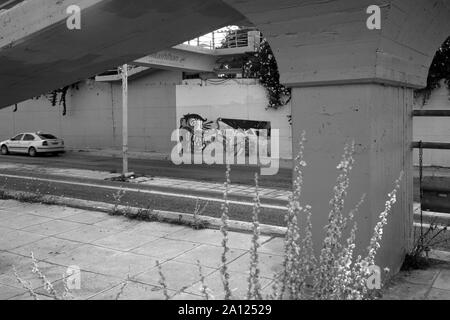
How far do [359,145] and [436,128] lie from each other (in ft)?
51.9

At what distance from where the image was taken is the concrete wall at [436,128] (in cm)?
1841

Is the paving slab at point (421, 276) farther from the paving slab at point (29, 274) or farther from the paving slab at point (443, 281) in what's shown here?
the paving slab at point (29, 274)

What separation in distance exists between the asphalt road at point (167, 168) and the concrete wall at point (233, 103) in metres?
4.00

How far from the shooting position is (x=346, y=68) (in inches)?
179

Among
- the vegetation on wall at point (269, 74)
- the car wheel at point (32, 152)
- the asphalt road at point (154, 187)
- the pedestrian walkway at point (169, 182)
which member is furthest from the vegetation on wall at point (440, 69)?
the car wheel at point (32, 152)

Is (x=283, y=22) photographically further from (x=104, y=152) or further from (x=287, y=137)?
(x=104, y=152)

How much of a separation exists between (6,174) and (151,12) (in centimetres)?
1354

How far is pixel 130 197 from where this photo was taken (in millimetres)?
12023

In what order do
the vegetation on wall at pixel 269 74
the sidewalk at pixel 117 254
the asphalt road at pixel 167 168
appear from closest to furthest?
the sidewalk at pixel 117 254, the asphalt road at pixel 167 168, the vegetation on wall at pixel 269 74

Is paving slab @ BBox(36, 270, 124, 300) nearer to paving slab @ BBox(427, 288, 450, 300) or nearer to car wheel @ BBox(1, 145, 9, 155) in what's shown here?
paving slab @ BBox(427, 288, 450, 300)

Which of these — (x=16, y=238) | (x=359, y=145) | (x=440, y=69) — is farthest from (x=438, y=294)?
(x=440, y=69)

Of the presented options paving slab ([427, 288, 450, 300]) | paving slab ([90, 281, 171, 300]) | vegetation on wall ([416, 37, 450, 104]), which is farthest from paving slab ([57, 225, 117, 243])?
vegetation on wall ([416, 37, 450, 104])

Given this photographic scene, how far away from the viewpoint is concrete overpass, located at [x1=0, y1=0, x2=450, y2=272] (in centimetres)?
444

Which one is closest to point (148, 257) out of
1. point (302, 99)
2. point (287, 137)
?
point (302, 99)
